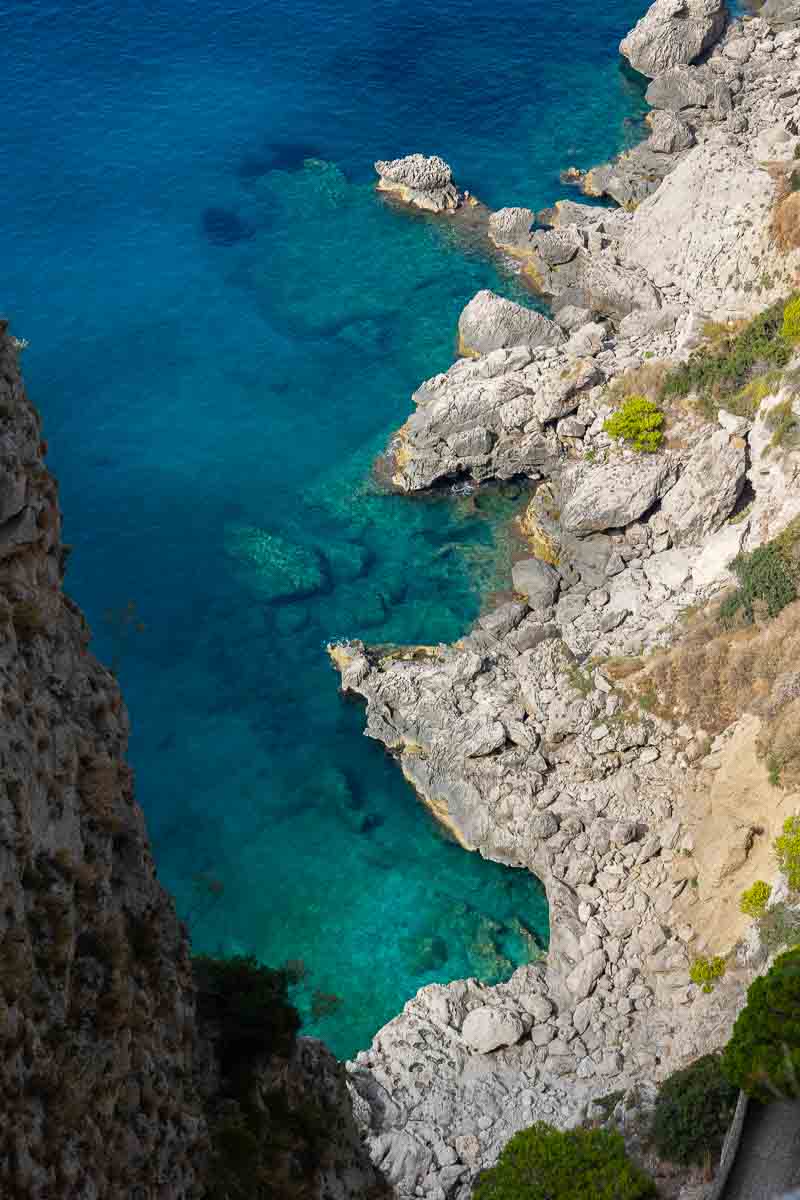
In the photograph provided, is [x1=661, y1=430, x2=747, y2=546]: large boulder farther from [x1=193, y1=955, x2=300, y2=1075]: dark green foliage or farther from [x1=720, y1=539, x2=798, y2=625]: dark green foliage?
[x1=193, y1=955, x2=300, y2=1075]: dark green foliage

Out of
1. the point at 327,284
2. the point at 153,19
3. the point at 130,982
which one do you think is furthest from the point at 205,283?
the point at 130,982

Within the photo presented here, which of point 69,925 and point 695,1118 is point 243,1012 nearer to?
point 69,925

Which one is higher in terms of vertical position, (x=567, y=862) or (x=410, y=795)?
(x=410, y=795)

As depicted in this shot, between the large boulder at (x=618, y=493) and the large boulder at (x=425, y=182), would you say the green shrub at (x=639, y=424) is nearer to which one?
the large boulder at (x=618, y=493)

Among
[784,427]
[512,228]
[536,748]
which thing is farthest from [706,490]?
[512,228]

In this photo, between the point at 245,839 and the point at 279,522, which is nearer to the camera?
the point at 245,839

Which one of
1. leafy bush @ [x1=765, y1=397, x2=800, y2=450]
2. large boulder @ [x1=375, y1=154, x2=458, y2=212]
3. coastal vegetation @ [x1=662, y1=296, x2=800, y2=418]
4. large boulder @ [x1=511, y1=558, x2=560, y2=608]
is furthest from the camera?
large boulder @ [x1=375, y1=154, x2=458, y2=212]

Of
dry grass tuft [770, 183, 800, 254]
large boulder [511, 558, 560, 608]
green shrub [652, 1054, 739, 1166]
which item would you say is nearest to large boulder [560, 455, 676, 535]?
large boulder [511, 558, 560, 608]

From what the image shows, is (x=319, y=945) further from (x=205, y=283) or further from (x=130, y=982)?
(x=205, y=283)

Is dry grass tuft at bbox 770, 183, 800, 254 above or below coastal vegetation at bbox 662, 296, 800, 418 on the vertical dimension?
above
